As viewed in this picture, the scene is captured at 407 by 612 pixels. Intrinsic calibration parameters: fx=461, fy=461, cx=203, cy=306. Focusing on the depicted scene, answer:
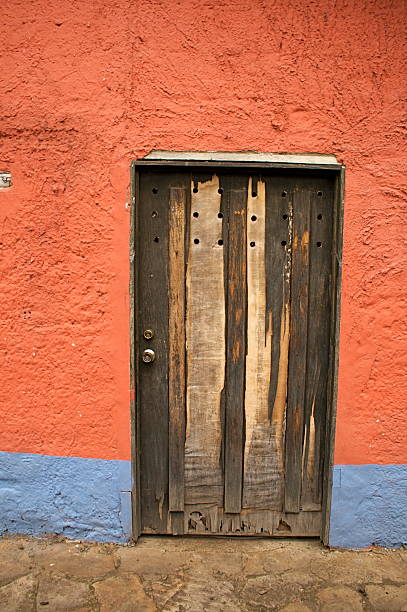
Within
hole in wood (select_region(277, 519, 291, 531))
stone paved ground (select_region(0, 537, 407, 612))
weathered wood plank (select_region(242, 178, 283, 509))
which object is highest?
weathered wood plank (select_region(242, 178, 283, 509))

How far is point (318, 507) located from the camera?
261 centimetres

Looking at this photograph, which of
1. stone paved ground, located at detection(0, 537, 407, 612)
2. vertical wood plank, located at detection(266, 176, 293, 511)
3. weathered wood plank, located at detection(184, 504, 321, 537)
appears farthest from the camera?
weathered wood plank, located at detection(184, 504, 321, 537)

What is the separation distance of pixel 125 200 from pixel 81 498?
5.39ft

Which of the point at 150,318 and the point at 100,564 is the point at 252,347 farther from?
the point at 100,564

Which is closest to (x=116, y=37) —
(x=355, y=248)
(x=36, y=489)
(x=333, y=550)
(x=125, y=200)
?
(x=125, y=200)

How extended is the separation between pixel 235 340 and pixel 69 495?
1.26 metres

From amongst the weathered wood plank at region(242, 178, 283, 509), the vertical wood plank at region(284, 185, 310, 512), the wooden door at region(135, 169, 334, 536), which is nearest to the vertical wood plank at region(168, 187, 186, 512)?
the wooden door at region(135, 169, 334, 536)

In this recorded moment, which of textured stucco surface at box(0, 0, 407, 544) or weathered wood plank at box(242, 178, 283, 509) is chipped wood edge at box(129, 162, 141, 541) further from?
weathered wood plank at box(242, 178, 283, 509)

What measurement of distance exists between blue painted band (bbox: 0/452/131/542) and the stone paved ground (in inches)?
3.9

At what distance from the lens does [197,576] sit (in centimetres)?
233

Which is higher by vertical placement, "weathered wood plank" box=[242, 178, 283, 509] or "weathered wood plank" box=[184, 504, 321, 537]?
"weathered wood plank" box=[242, 178, 283, 509]

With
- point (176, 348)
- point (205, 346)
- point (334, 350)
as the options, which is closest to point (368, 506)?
point (334, 350)

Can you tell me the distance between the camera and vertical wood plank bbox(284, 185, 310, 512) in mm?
2490

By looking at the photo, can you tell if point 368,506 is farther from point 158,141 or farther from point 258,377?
point 158,141
